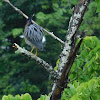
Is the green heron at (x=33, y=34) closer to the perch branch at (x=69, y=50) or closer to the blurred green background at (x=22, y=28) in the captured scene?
the perch branch at (x=69, y=50)

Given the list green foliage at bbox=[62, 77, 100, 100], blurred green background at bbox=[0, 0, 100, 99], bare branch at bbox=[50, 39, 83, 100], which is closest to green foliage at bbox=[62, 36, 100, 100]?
green foliage at bbox=[62, 77, 100, 100]

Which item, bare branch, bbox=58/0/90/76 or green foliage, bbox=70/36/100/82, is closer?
bare branch, bbox=58/0/90/76

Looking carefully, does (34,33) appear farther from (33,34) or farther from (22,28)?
(22,28)

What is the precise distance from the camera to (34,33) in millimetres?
4219

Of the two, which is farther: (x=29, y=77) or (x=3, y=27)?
(x=29, y=77)

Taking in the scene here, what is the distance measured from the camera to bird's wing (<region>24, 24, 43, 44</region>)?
4145mm

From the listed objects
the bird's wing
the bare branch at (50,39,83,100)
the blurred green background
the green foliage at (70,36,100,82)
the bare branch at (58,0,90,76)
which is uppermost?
the blurred green background

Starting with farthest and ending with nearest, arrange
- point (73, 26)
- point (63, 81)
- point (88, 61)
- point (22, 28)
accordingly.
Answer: point (22, 28) < point (88, 61) < point (63, 81) < point (73, 26)

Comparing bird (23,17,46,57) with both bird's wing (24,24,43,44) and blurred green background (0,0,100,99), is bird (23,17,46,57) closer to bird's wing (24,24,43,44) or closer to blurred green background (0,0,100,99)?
bird's wing (24,24,43,44)

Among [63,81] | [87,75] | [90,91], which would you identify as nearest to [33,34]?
[87,75]

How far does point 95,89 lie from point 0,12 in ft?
44.2

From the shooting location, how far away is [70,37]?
2578 mm

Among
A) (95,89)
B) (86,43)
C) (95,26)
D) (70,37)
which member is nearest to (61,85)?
(70,37)

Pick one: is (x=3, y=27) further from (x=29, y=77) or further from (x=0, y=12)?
(x=29, y=77)
